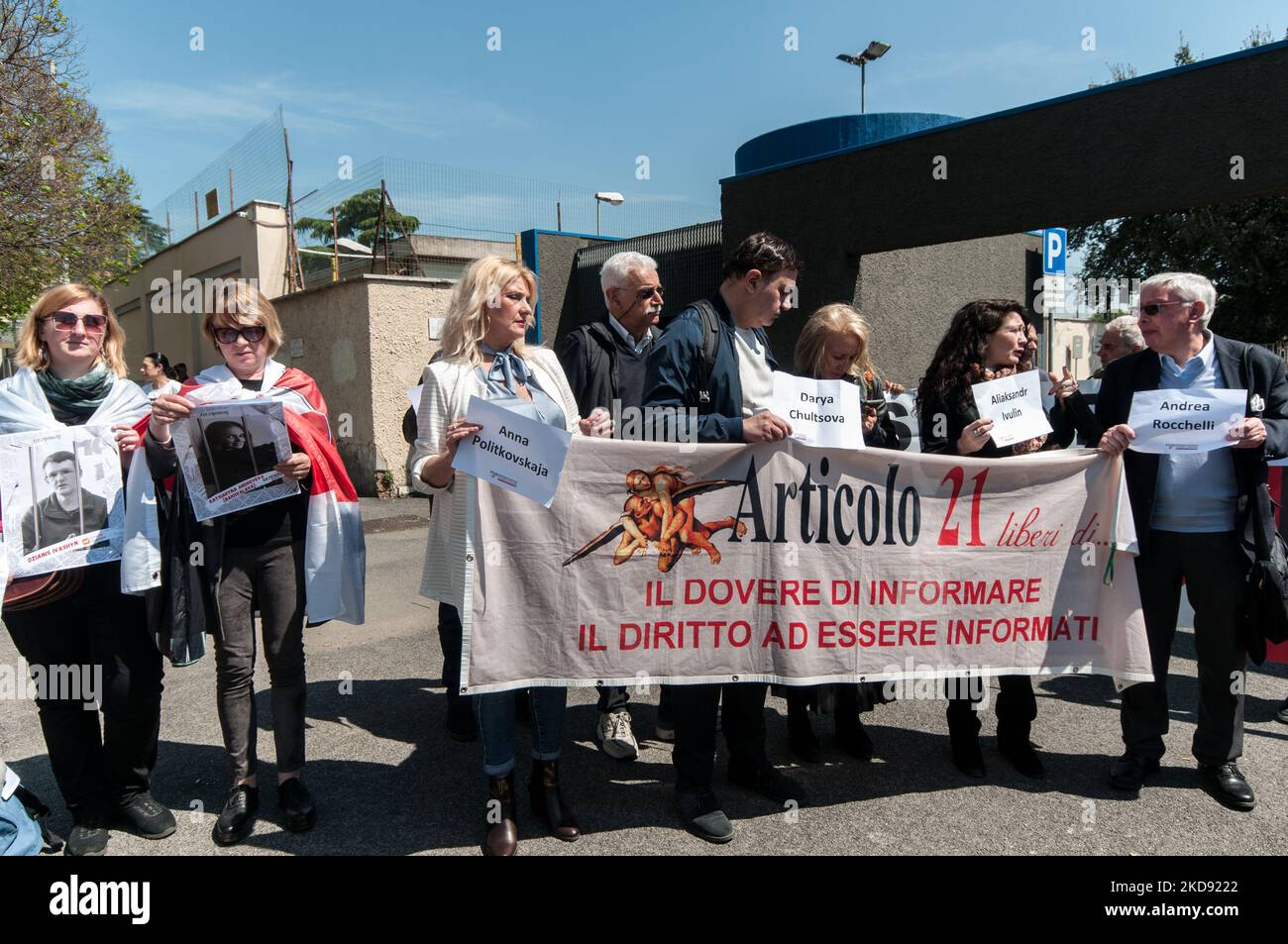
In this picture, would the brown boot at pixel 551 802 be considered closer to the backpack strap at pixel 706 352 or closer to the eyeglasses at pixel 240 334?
the backpack strap at pixel 706 352

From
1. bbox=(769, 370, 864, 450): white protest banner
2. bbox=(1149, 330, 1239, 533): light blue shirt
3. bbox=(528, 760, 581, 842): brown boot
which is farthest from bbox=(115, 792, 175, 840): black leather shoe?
bbox=(1149, 330, 1239, 533): light blue shirt

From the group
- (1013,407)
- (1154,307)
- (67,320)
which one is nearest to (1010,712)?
(1013,407)

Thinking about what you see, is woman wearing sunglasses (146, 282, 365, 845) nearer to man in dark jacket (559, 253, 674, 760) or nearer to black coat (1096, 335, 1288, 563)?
man in dark jacket (559, 253, 674, 760)

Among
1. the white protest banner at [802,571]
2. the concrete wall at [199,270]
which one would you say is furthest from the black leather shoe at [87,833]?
the concrete wall at [199,270]

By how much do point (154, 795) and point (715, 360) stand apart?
2.98 m

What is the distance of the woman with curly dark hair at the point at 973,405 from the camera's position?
3.91 metres

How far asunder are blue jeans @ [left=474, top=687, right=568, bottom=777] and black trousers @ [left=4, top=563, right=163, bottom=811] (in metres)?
1.34

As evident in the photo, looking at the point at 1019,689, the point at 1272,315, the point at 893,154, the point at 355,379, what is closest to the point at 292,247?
the point at 355,379

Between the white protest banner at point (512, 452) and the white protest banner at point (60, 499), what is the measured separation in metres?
1.35

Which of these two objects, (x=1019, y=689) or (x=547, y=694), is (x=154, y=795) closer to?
(x=547, y=694)

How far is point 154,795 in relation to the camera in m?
3.81

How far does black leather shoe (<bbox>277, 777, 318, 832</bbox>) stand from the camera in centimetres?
347

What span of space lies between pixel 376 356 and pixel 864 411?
11572 mm

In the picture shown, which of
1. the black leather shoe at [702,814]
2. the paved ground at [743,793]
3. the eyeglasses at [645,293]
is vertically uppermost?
the eyeglasses at [645,293]
